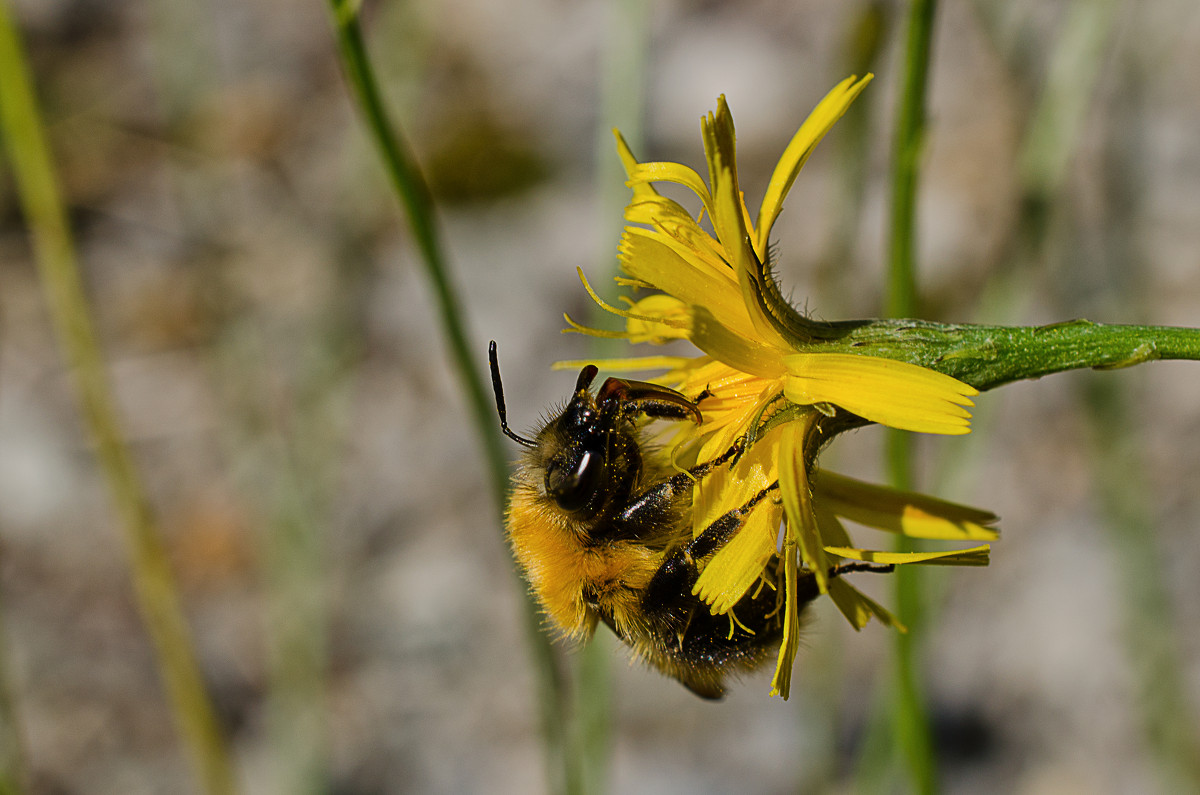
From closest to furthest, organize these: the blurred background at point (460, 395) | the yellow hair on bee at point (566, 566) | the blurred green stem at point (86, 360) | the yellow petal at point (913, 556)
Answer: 1. the yellow petal at point (913, 556)
2. the yellow hair on bee at point (566, 566)
3. the blurred green stem at point (86, 360)
4. the blurred background at point (460, 395)

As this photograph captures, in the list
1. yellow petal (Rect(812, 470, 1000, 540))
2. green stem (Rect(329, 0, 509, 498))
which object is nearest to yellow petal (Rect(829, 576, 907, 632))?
yellow petal (Rect(812, 470, 1000, 540))

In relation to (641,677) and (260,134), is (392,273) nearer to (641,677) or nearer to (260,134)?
(260,134)

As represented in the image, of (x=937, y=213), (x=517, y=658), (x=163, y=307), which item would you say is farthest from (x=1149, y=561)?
(x=163, y=307)

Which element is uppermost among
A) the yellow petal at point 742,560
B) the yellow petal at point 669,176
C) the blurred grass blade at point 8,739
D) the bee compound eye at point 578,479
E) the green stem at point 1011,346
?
the yellow petal at point 669,176

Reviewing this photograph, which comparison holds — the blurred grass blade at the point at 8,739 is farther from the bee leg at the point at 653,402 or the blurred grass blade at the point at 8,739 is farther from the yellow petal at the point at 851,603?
the yellow petal at the point at 851,603

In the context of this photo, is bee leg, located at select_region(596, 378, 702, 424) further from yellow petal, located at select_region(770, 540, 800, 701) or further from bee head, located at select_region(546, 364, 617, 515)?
yellow petal, located at select_region(770, 540, 800, 701)

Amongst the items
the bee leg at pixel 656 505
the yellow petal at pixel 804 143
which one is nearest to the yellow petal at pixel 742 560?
the bee leg at pixel 656 505

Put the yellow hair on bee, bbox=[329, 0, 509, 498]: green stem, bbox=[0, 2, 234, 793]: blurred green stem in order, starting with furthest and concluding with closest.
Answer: bbox=[0, 2, 234, 793]: blurred green stem → the yellow hair on bee → bbox=[329, 0, 509, 498]: green stem
